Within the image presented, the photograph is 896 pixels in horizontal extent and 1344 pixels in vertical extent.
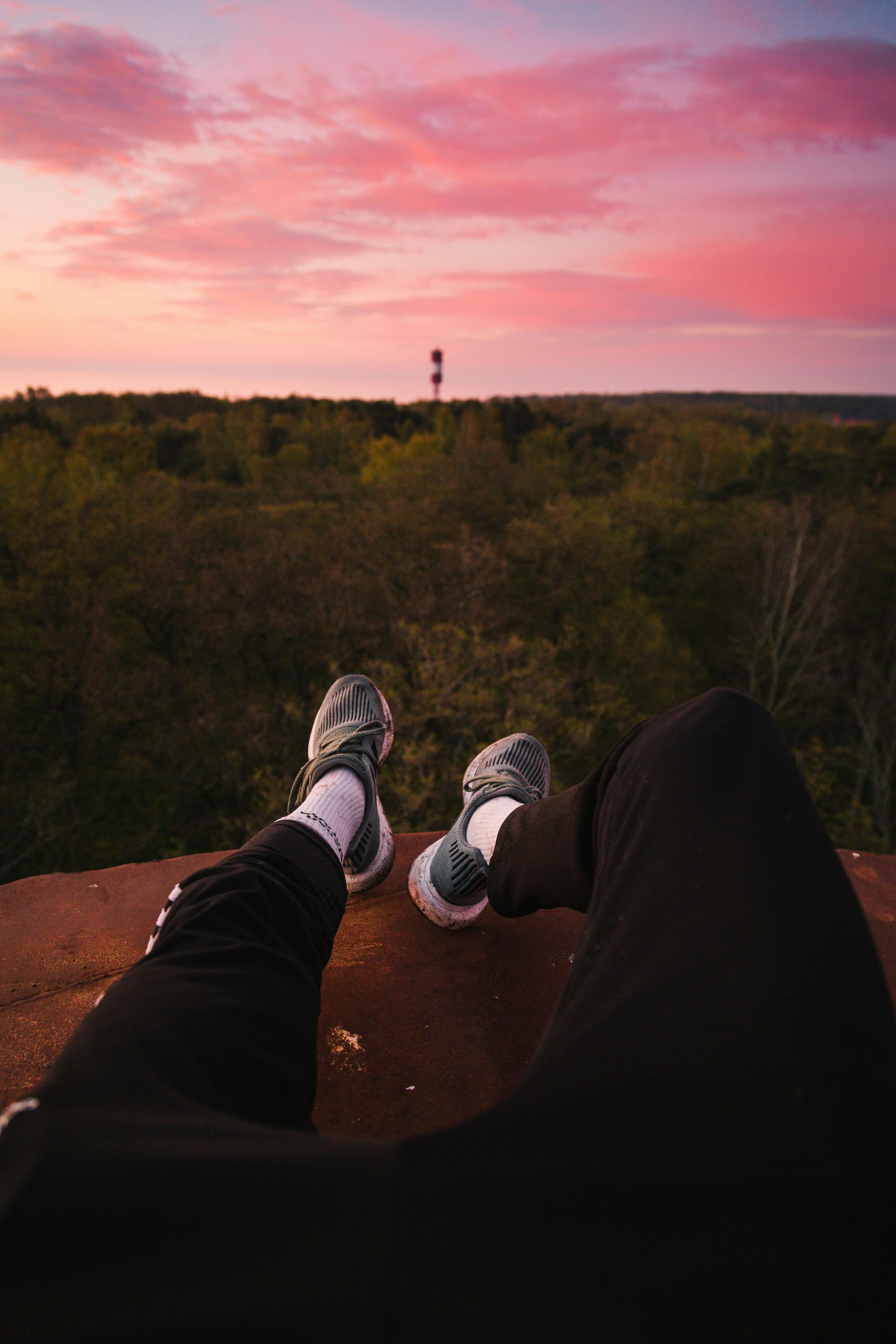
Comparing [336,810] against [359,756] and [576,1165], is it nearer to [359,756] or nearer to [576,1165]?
[359,756]

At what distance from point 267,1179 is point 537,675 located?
11.7 metres

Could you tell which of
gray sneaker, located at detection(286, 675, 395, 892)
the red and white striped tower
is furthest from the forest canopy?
the red and white striped tower

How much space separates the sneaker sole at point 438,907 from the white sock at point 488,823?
5.3 inches

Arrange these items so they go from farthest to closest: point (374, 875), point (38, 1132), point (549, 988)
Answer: point (374, 875) → point (549, 988) → point (38, 1132)

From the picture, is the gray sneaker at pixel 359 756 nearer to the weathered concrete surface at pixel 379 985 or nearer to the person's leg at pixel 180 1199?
the weathered concrete surface at pixel 379 985

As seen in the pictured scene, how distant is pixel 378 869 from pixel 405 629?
10669mm

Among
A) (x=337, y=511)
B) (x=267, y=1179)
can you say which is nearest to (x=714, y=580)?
(x=337, y=511)

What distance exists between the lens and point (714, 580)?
22000 mm

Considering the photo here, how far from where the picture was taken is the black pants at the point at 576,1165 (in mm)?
587

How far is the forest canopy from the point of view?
12.3 m

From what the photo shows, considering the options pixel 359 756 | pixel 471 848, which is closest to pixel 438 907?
pixel 471 848

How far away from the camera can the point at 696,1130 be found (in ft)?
2.26

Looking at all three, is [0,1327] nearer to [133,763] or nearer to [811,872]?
[811,872]

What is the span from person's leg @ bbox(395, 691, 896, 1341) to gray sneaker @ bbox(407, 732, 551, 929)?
0.87 metres
